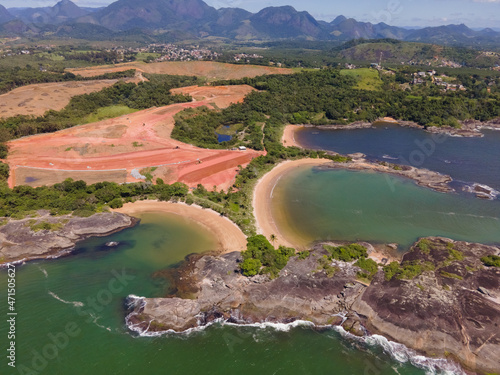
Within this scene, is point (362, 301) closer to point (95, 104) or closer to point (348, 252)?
point (348, 252)

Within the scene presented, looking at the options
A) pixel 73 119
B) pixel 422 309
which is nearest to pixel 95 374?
pixel 422 309

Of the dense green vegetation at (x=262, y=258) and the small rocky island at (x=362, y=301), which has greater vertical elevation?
the dense green vegetation at (x=262, y=258)

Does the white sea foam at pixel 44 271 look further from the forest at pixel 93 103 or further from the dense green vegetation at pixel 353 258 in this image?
the forest at pixel 93 103

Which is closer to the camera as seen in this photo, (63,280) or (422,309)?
(422,309)

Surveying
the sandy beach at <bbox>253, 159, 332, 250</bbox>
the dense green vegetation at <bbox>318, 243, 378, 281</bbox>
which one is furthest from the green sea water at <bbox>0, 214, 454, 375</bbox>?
the sandy beach at <bbox>253, 159, 332, 250</bbox>

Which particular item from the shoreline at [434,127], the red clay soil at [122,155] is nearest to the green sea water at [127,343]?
the red clay soil at [122,155]

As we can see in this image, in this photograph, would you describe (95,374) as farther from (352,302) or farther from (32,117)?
(32,117)
